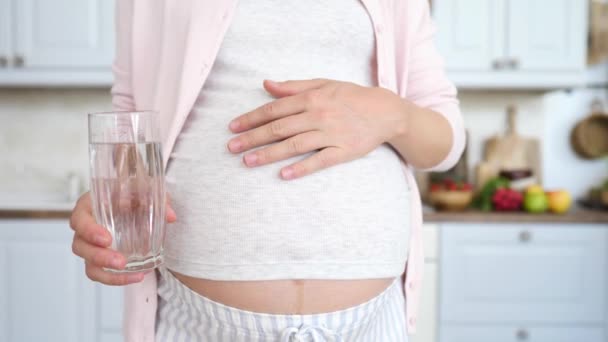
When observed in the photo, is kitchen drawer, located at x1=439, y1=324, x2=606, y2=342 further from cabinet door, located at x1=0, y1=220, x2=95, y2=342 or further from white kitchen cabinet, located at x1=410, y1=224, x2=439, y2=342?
cabinet door, located at x1=0, y1=220, x2=95, y2=342

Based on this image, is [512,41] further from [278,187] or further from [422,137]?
[278,187]

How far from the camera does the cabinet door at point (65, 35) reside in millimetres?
2207

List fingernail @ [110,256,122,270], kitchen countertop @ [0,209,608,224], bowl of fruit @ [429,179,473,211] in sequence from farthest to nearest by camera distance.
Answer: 1. bowl of fruit @ [429,179,473,211]
2. kitchen countertop @ [0,209,608,224]
3. fingernail @ [110,256,122,270]

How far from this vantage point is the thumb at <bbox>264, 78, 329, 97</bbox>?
0.69 metres

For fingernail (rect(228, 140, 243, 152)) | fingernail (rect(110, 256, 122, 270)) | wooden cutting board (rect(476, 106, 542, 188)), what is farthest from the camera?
wooden cutting board (rect(476, 106, 542, 188))

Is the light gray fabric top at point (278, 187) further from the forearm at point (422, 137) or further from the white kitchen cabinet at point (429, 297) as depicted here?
the white kitchen cabinet at point (429, 297)

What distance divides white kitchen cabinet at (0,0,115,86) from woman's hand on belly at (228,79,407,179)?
1703 mm

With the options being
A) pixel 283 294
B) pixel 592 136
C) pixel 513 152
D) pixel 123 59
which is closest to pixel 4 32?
pixel 123 59

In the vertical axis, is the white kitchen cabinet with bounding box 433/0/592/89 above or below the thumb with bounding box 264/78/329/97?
above

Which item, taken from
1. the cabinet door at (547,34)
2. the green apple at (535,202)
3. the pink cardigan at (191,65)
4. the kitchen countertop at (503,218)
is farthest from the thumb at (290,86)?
the cabinet door at (547,34)

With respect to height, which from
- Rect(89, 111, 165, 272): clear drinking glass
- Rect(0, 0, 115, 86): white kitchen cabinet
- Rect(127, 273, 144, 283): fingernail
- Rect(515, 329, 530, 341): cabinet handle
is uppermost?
Rect(0, 0, 115, 86): white kitchen cabinet

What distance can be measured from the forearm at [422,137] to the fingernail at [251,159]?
0.19 m

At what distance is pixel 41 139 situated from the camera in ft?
8.47

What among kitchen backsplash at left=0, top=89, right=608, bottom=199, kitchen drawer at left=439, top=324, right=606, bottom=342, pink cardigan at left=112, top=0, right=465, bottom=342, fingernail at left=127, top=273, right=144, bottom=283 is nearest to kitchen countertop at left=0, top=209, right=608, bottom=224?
kitchen drawer at left=439, top=324, right=606, bottom=342
